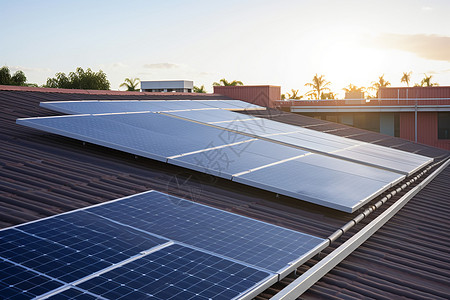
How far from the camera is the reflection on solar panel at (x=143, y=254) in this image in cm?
429

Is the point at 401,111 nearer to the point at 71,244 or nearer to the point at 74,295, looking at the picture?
the point at 71,244

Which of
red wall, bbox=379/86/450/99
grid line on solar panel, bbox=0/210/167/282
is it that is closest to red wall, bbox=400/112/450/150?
red wall, bbox=379/86/450/99

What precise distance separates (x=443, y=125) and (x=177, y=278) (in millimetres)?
41224

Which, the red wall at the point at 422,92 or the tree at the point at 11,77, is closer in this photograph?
the red wall at the point at 422,92

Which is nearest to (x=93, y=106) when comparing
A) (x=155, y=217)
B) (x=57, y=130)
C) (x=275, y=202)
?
(x=57, y=130)

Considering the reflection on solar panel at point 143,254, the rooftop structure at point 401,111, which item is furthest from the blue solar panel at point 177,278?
the rooftop structure at point 401,111

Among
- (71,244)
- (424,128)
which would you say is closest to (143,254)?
(71,244)

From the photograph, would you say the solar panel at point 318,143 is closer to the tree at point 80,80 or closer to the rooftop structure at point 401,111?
the rooftop structure at point 401,111

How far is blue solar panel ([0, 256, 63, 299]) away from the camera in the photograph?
3.97 m

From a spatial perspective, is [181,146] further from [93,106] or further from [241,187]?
[93,106]

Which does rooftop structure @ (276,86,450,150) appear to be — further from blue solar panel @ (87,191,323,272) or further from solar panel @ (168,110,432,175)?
blue solar panel @ (87,191,323,272)

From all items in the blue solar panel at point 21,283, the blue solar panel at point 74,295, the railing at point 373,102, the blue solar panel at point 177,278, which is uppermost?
the railing at point 373,102

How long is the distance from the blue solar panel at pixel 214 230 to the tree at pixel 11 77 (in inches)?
2918

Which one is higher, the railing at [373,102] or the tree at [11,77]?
the tree at [11,77]
